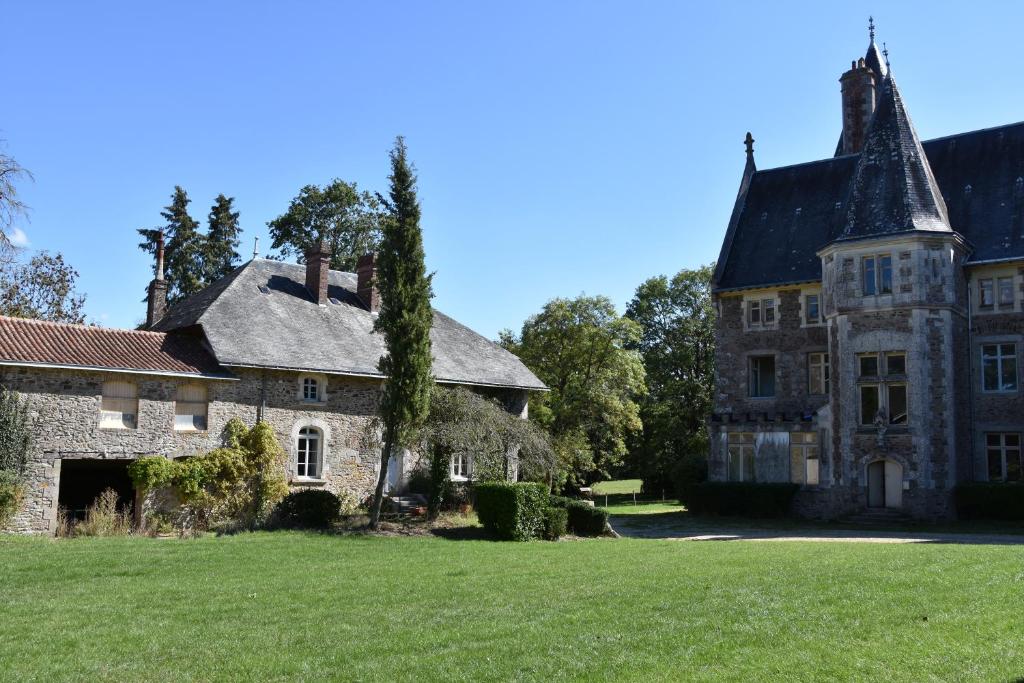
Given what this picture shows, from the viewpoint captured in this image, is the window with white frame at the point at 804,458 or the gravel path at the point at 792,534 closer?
the gravel path at the point at 792,534

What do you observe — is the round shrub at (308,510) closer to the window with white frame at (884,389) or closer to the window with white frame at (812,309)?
the window with white frame at (884,389)

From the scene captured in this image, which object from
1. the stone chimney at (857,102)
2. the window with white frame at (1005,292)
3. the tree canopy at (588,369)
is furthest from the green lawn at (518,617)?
the tree canopy at (588,369)

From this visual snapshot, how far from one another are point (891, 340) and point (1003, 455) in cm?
491

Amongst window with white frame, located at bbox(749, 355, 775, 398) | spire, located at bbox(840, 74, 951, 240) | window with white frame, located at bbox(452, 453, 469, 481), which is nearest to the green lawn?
window with white frame, located at bbox(452, 453, 469, 481)

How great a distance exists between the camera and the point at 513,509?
20188 millimetres

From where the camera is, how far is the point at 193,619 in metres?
9.85

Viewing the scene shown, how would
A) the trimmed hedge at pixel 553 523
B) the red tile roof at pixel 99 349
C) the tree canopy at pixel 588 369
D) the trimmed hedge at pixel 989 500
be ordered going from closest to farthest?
the red tile roof at pixel 99 349, the trimmed hedge at pixel 553 523, the trimmed hedge at pixel 989 500, the tree canopy at pixel 588 369

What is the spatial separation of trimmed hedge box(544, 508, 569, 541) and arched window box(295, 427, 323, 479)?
6803 millimetres

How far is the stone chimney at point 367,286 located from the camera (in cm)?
2920

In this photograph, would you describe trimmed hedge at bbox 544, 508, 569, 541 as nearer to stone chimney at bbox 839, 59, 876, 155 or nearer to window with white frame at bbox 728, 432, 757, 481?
window with white frame at bbox 728, 432, 757, 481

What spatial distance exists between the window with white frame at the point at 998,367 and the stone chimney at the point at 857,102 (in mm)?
9998

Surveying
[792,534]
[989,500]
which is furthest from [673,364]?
[792,534]

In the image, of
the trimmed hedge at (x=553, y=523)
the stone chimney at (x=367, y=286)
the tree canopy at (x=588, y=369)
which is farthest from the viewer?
the tree canopy at (x=588, y=369)

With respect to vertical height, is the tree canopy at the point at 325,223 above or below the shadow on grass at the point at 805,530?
above
